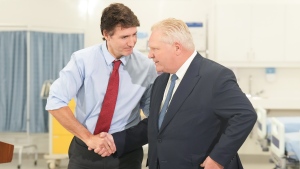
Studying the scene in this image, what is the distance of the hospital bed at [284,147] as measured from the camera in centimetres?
391

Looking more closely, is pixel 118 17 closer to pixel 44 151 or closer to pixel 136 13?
pixel 136 13

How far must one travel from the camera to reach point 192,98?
5.94ft

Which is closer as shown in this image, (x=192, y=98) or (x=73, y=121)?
(x=192, y=98)

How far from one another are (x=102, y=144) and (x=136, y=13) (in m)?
4.43

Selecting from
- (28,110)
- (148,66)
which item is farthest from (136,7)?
(148,66)

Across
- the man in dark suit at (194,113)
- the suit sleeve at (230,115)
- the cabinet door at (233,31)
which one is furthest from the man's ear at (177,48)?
the cabinet door at (233,31)

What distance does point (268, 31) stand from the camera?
594 centimetres

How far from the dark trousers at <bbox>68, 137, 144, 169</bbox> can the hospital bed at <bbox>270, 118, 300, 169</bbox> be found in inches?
80.9

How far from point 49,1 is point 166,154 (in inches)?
193

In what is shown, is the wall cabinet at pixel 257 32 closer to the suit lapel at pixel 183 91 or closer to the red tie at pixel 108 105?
the red tie at pixel 108 105

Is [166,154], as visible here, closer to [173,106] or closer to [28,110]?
[173,106]

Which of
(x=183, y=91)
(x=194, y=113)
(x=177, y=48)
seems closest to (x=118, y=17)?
(x=177, y=48)

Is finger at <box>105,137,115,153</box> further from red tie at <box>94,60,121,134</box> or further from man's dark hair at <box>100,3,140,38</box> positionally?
man's dark hair at <box>100,3,140,38</box>

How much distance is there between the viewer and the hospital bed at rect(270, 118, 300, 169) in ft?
12.8
